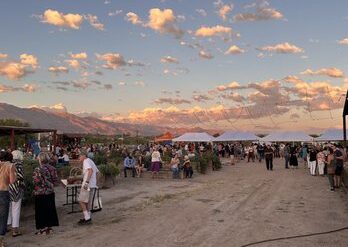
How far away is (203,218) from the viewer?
31.8 ft

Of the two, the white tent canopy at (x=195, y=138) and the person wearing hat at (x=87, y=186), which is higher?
the white tent canopy at (x=195, y=138)

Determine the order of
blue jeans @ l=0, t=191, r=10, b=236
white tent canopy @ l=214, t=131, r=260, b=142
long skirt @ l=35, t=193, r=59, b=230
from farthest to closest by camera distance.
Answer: white tent canopy @ l=214, t=131, r=260, b=142, long skirt @ l=35, t=193, r=59, b=230, blue jeans @ l=0, t=191, r=10, b=236

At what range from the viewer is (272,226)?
345 inches

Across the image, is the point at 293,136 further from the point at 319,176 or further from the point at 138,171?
the point at 138,171

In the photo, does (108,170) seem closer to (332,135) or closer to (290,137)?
(332,135)

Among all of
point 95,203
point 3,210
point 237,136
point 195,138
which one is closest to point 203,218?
point 95,203

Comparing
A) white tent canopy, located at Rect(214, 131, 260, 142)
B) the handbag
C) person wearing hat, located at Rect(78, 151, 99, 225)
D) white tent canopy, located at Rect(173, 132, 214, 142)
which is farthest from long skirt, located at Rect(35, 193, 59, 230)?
white tent canopy, located at Rect(214, 131, 260, 142)

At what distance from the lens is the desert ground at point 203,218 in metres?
7.71

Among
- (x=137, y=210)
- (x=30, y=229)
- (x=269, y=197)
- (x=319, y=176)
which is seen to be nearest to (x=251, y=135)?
(x=319, y=176)

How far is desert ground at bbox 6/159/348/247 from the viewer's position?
25.3 feet

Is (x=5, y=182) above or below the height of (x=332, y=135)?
below

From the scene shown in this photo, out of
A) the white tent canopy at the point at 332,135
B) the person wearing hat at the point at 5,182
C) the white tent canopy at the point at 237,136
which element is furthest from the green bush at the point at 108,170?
the white tent canopy at the point at 237,136

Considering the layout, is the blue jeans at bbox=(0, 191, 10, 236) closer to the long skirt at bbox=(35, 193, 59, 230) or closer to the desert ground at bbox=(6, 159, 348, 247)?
the desert ground at bbox=(6, 159, 348, 247)

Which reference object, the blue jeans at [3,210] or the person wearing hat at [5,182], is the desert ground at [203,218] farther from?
the person wearing hat at [5,182]
